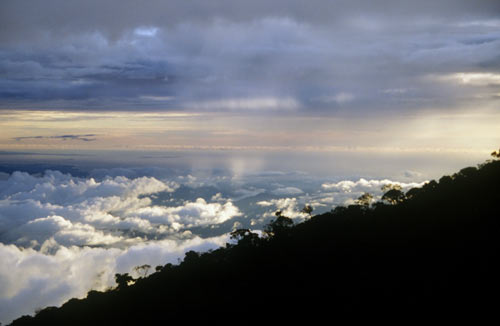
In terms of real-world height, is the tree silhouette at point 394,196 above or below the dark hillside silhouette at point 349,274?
above

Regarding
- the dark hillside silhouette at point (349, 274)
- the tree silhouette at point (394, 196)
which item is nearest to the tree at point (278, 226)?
the dark hillside silhouette at point (349, 274)

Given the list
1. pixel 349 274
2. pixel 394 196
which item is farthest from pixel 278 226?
pixel 349 274

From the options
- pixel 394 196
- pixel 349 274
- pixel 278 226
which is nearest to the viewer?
pixel 349 274

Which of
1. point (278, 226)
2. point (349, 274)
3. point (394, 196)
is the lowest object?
point (278, 226)

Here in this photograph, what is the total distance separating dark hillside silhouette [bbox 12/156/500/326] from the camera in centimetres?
3962

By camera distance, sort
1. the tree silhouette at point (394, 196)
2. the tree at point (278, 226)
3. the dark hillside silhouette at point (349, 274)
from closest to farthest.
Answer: the dark hillside silhouette at point (349, 274)
the tree at point (278, 226)
the tree silhouette at point (394, 196)

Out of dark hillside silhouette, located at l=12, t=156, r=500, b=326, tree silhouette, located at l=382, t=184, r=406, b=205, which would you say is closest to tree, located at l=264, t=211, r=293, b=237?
dark hillside silhouette, located at l=12, t=156, r=500, b=326

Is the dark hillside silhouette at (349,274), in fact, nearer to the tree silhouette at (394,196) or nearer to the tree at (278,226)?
the tree at (278,226)

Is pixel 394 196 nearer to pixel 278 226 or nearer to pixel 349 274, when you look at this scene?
pixel 278 226

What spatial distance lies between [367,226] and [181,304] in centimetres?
3991

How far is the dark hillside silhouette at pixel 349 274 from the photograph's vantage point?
130 feet

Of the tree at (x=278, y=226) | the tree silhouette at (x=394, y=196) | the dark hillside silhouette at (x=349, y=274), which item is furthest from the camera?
the tree silhouette at (x=394, y=196)

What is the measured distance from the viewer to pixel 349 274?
4822cm

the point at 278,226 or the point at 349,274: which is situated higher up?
the point at 349,274
